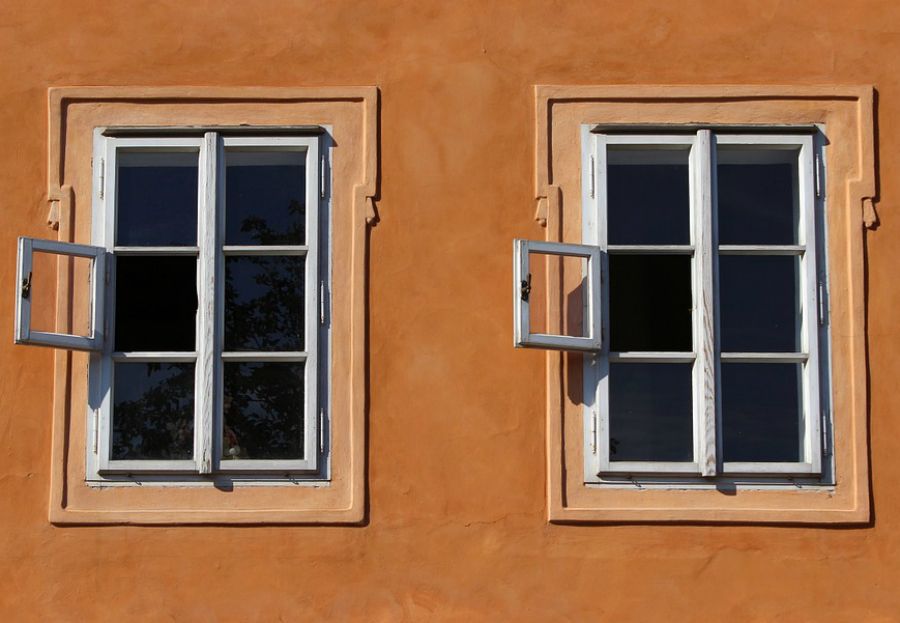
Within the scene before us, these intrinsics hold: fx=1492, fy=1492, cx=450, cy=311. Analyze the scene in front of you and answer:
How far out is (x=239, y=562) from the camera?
231 inches

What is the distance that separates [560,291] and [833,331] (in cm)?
110

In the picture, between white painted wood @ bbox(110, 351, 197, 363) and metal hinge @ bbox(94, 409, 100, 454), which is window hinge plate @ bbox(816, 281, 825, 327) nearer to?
white painted wood @ bbox(110, 351, 197, 363)

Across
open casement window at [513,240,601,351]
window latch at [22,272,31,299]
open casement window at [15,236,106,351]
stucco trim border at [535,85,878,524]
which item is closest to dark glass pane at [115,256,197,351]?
open casement window at [15,236,106,351]

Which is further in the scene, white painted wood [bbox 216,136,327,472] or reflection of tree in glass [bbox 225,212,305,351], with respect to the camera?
reflection of tree in glass [bbox 225,212,305,351]

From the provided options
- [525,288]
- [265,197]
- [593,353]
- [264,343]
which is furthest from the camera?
[265,197]

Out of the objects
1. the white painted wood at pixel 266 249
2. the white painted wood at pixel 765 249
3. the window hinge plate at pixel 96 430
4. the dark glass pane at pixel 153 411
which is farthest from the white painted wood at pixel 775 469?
the window hinge plate at pixel 96 430

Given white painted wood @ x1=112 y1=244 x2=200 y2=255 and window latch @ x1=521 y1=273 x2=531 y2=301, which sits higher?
white painted wood @ x1=112 y1=244 x2=200 y2=255

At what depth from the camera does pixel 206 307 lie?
600 centimetres

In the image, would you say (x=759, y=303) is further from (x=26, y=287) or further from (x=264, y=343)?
(x=26, y=287)

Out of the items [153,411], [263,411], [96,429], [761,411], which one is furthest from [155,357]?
[761,411]


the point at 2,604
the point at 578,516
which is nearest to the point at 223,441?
the point at 2,604

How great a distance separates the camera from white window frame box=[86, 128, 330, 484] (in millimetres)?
5910

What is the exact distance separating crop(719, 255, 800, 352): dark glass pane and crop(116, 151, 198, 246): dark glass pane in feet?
7.19

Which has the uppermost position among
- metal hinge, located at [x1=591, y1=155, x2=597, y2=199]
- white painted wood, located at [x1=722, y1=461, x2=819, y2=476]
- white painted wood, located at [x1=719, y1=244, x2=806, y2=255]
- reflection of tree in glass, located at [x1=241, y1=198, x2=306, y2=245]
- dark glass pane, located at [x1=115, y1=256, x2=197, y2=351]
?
metal hinge, located at [x1=591, y1=155, x2=597, y2=199]
